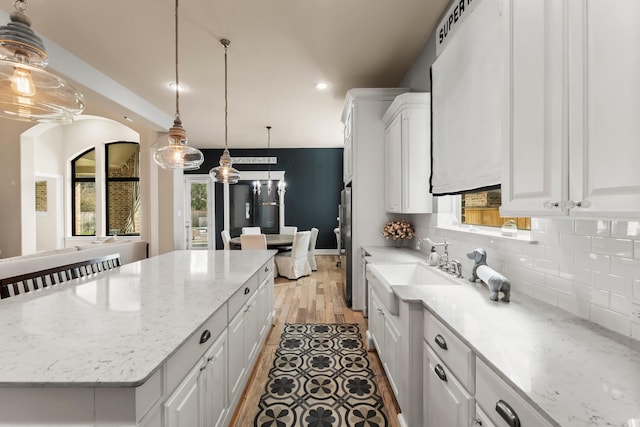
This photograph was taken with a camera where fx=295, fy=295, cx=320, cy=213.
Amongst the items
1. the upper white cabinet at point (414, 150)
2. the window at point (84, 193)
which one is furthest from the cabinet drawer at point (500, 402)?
the window at point (84, 193)

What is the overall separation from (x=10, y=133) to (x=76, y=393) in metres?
7.00

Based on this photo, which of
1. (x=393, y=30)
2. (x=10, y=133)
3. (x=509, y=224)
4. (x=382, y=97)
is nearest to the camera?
(x=509, y=224)

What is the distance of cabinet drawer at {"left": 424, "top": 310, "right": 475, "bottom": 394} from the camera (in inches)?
41.5

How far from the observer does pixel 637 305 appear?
1018 millimetres

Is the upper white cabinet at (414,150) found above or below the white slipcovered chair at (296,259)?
above

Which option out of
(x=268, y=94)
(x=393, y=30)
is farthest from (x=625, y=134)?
(x=268, y=94)

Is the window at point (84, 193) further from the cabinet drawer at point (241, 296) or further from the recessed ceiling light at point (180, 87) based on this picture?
the cabinet drawer at point (241, 296)

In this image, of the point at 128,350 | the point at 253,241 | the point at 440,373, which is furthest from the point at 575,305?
the point at 253,241

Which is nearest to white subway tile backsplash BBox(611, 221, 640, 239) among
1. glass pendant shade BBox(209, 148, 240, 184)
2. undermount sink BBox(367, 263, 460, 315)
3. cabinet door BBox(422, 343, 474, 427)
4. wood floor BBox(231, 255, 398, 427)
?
cabinet door BBox(422, 343, 474, 427)

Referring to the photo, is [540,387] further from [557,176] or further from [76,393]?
[76,393]

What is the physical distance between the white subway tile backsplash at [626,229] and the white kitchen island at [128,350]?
162cm

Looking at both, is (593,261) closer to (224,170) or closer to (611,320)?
(611,320)

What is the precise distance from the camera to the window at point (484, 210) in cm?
193

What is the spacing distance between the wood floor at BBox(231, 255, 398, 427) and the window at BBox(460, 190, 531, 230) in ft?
4.70
